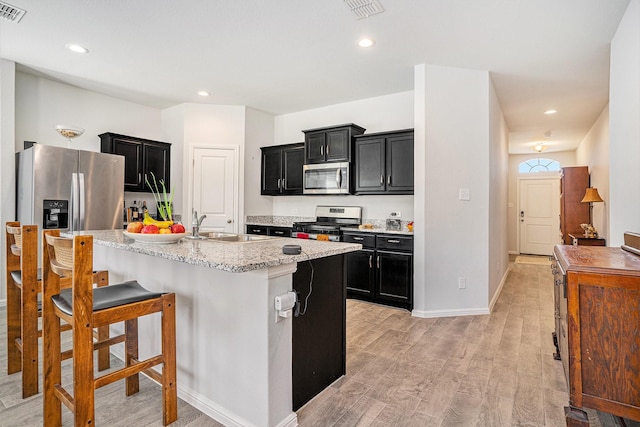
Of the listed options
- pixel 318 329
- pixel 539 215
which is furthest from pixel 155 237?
pixel 539 215

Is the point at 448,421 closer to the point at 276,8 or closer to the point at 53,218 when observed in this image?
the point at 276,8

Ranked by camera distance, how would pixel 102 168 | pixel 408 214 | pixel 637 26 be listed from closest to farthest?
pixel 637 26, pixel 102 168, pixel 408 214

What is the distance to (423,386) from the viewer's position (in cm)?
219

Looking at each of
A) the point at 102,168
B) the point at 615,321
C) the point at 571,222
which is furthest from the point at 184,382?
the point at 571,222

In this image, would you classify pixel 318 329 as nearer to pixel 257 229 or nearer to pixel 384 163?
pixel 384 163

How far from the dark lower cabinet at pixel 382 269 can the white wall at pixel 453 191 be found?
146 mm

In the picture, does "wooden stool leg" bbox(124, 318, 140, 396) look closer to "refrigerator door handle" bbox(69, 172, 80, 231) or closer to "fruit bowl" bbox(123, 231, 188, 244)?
"fruit bowl" bbox(123, 231, 188, 244)

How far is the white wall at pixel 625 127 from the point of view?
92.6 inches

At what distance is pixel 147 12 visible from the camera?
8.96 ft

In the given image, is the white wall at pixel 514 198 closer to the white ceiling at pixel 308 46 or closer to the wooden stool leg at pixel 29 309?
the white ceiling at pixel 308 46

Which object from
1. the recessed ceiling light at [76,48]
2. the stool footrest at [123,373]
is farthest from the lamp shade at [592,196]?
the recessed ceiling light at [76,48]

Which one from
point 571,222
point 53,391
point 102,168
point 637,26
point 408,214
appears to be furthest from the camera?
point 571,222

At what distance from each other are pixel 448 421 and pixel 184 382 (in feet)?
4.93

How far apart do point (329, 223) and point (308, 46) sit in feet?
8.02
